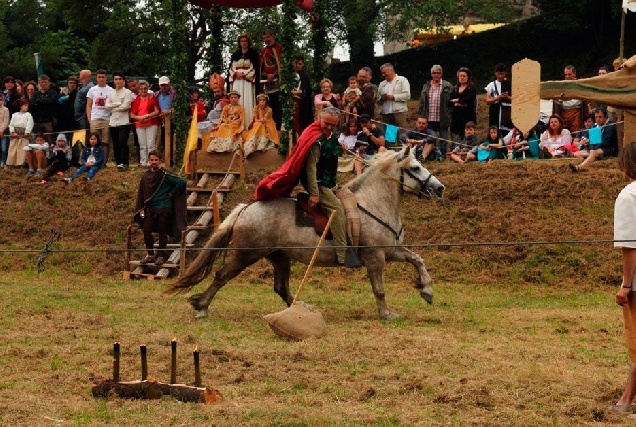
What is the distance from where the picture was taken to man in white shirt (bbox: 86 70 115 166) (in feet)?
75.5

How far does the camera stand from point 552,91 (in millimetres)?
11688

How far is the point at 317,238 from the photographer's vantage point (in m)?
14.5

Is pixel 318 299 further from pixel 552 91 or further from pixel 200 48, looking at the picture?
pixel 200 48

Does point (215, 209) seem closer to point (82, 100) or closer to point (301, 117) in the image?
point (301, 117)

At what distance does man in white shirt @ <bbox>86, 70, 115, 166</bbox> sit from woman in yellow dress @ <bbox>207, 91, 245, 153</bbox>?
8.39 feet

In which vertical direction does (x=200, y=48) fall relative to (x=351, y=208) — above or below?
above

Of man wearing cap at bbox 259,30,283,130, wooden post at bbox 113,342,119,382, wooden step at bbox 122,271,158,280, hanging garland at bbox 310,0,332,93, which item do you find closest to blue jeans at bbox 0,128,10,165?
man wearing cap at bbox 259,30,283,130

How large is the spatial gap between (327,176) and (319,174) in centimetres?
11

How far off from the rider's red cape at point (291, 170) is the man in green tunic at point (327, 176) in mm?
64

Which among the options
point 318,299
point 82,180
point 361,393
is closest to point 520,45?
point 82,180

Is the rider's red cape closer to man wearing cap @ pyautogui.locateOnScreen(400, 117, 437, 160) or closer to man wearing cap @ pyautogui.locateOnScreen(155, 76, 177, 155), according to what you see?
man wearing cap @ pyautogui.locateOnScreen(400, 117, 437, 160)

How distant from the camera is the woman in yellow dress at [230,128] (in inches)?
843

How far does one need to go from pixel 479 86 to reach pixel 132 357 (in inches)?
877

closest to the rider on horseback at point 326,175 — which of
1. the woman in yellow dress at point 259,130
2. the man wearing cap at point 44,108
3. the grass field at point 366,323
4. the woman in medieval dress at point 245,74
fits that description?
the grass field at point 366,323
